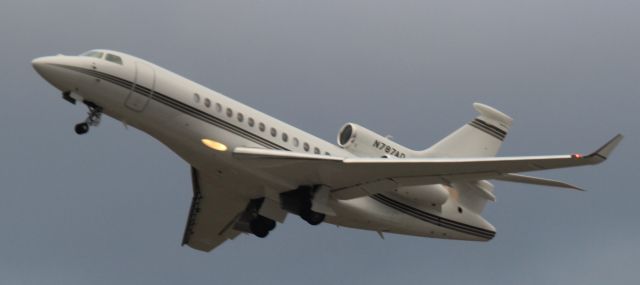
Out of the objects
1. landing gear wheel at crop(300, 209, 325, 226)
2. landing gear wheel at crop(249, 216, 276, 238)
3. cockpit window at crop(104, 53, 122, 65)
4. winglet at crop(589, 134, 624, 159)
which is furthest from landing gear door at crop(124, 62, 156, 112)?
winglet at crop(589, 134, 624, 159)

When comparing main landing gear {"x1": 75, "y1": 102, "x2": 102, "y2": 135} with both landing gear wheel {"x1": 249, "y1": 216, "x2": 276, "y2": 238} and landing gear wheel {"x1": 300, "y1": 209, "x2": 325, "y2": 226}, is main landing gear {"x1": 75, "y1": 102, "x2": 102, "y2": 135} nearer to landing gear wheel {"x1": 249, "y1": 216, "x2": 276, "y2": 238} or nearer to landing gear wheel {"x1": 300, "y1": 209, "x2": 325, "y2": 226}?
landing gear wheel {"x1": 300, "y1": 209, "x2": 325, "y2": 226}

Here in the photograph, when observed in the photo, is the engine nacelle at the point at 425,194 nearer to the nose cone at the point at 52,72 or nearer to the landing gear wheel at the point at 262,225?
the landing gear wheel at the point at 262,225

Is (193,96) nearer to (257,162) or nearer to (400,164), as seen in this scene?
(257,162)

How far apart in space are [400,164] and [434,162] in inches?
32.9

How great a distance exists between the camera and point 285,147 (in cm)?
3175

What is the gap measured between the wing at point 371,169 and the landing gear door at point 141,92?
2.33 metres

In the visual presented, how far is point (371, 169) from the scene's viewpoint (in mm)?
31000

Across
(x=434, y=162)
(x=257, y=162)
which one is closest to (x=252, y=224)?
(x=257, y=162)

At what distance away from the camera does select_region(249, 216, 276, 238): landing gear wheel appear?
34781 millimetres

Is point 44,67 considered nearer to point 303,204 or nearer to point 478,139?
point 303,204

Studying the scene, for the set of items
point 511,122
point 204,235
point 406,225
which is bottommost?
point 204,235

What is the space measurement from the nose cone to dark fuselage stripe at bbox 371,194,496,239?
802 centimetres

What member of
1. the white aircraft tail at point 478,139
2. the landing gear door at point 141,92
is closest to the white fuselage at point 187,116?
the landing gear door at point 141,92

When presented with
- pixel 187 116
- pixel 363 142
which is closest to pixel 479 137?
pixel 363 142
